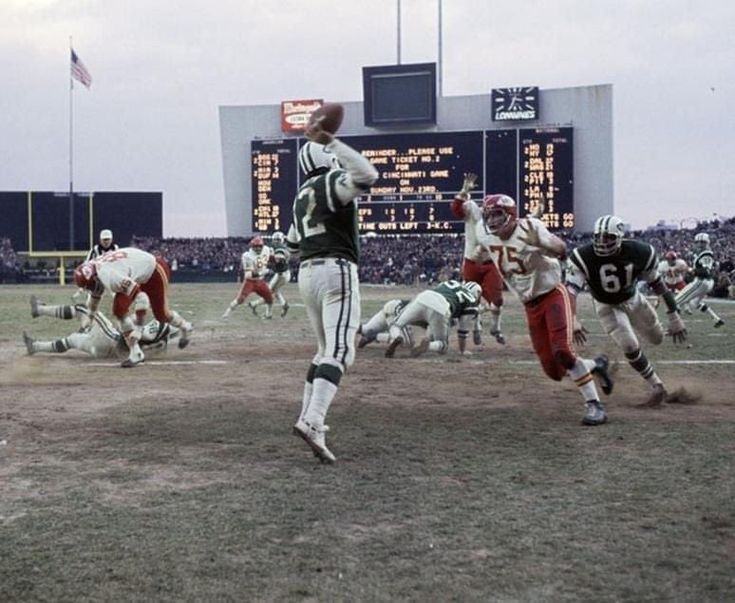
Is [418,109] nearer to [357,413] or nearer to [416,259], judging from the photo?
[416,259]

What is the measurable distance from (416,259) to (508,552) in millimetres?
49159

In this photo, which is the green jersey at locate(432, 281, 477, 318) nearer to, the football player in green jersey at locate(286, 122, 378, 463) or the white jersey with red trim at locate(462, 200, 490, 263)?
the white jersey with red trim at locate(462, 200, 490, 263)

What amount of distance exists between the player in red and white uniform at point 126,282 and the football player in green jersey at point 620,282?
5.99 metres

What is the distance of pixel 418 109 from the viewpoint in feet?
157

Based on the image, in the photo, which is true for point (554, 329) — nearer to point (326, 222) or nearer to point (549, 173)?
point (326, 222)

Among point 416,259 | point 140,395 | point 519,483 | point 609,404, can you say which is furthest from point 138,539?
point 416,259

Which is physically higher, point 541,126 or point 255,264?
point 541,126

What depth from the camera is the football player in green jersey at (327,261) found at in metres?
6.35

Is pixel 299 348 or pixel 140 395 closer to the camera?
pixel 140 395

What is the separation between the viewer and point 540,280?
8.36 m

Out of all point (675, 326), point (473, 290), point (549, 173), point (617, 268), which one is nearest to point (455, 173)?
point (549, 173)

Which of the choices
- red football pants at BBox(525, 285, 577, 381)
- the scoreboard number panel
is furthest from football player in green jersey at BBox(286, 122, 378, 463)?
the scoreboard number panel

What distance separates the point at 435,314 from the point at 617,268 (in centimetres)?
471

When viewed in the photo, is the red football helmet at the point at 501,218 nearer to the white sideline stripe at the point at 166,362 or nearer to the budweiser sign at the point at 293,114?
the white sideline stripe at the point at 166,362
